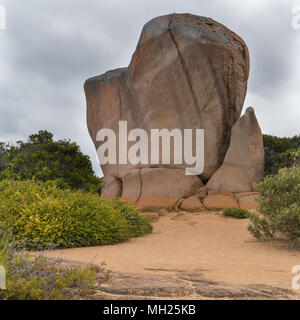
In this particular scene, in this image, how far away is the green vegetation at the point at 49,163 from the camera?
46.0 feet

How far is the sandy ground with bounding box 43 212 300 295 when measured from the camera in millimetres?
4911

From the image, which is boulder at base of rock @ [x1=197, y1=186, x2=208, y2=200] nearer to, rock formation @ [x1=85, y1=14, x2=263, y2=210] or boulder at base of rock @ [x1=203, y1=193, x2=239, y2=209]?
rock formation @ [x1=85, y1=14, x2=263, y2=210]

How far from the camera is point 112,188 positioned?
1977 centimetres

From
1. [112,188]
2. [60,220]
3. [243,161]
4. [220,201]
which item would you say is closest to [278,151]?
[243,161]

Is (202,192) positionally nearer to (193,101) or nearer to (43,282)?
(193,101)

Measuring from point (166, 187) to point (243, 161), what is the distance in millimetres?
3964

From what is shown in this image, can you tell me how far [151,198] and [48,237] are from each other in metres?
10.1

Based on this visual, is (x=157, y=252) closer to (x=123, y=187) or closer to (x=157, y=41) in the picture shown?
(x=123, y=187)

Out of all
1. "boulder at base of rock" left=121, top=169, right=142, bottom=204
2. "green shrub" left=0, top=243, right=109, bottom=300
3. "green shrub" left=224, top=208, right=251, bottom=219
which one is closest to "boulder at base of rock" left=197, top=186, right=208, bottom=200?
"green shrub" left=224, top=208, right=251, bottom=219

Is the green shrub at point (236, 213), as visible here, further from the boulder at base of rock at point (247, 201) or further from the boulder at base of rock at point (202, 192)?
the boulder at base of rock at point (202, 192)

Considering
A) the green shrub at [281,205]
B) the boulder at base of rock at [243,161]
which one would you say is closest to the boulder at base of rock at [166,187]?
the boulder at base of rock at [243,161]

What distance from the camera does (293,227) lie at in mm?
8094

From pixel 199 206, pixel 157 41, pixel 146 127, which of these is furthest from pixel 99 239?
pixel 157 41

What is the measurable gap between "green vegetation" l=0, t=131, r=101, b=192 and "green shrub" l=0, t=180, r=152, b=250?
4.19 meters
